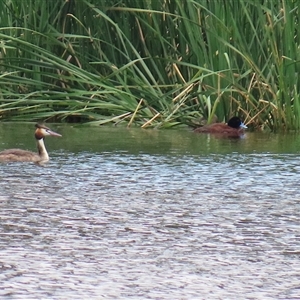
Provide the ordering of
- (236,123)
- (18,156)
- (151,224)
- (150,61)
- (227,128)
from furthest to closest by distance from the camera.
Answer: (150,61), (236,123), (227,128), (18,156), (151,224)

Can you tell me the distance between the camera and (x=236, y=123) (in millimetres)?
13422

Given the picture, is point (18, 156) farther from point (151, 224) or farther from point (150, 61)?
point (150, 61)

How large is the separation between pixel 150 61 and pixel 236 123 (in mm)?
1587

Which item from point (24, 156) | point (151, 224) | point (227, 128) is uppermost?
point (151, 224)

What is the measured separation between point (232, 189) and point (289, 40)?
16.7ft

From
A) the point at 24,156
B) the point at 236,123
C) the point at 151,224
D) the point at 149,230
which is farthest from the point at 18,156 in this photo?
the point at 236,123

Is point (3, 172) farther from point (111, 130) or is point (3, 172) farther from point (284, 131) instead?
point (284, 131)

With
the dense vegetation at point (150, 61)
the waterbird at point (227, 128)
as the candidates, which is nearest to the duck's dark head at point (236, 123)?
the waterbird at point (227, 128)

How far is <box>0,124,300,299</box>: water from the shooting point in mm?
5266

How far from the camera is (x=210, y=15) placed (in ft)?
43.7

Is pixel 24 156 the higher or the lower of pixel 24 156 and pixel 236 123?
the higher

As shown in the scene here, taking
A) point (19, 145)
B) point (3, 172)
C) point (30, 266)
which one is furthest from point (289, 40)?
point (30, 266)

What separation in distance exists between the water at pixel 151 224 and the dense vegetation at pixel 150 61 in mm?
2333

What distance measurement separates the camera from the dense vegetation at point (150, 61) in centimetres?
1330
